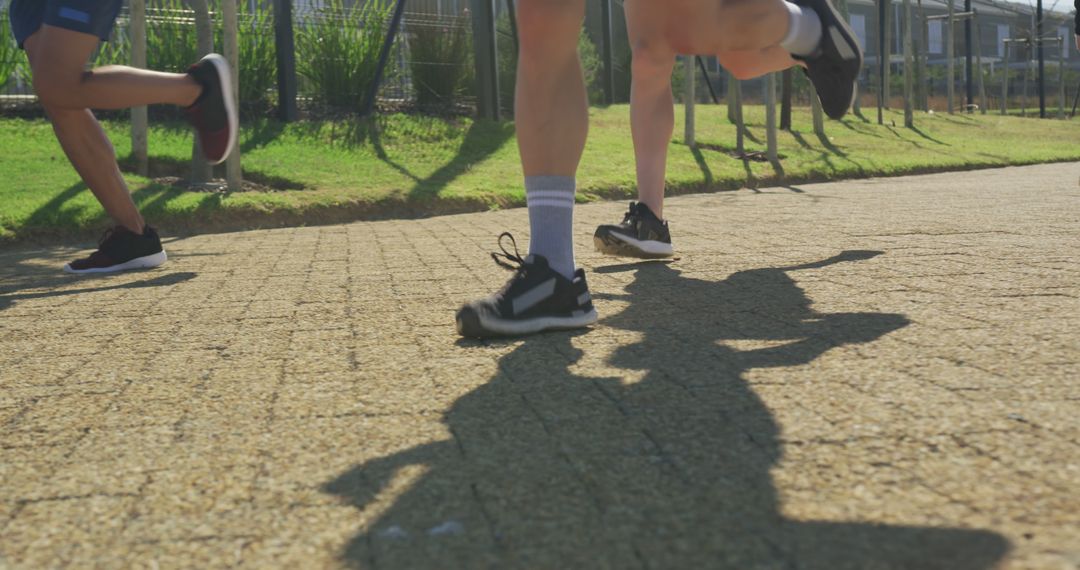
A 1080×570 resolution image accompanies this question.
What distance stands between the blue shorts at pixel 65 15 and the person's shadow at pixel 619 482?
2838 mm

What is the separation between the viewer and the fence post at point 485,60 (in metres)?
12.5

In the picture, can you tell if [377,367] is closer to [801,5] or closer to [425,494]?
[425,494]

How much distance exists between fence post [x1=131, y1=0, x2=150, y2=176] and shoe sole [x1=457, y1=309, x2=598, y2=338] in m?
6.22

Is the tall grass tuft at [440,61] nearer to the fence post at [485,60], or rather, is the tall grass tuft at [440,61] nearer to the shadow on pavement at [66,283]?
the fence post at [485,60]

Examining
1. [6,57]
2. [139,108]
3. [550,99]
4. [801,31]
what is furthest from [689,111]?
[550,99]

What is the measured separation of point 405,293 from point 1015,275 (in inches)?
72.6

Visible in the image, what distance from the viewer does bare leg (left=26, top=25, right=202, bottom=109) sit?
442 cm

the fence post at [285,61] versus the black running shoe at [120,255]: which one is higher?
the fence post at [285,61]

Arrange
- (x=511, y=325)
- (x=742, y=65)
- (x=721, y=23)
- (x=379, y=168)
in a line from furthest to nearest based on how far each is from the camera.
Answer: (x=379, y=168) → (x=742, y=65) → (x=721, y=23) → (x=511, y=325)

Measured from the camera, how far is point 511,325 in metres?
2.70

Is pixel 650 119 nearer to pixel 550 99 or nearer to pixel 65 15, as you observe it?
pixel 550 99

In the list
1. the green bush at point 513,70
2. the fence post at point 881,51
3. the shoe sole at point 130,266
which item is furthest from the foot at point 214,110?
the fence post at point 881,51

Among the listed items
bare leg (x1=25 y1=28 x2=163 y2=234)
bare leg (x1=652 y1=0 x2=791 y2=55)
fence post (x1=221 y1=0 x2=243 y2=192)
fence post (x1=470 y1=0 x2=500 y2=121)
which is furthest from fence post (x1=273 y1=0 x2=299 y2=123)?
bare leg (x1=652 y1=0 x2=791 y2=55)

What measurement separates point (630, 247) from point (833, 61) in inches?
38.5
